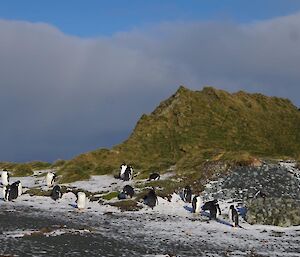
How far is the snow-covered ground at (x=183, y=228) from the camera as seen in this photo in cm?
2694

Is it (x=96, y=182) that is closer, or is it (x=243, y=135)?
(x=96, y=182)

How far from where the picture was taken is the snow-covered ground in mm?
26938

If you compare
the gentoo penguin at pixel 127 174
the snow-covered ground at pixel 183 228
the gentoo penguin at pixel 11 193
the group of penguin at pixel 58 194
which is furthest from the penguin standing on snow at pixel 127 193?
the gentoo penguin at pixel 11 193

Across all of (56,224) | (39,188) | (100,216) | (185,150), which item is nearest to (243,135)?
(185,150)

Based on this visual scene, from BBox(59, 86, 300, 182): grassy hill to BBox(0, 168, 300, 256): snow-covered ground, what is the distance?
18636 millimetres

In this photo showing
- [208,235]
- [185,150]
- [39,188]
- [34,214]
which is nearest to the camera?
[208,235]

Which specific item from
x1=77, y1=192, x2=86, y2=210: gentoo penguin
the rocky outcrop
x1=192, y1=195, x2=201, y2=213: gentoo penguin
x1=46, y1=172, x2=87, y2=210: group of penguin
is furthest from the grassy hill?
the rocky outcrop

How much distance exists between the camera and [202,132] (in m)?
73.8

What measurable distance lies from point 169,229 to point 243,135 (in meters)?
43.8

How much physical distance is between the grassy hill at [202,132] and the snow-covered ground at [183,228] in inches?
734

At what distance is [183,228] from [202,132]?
135 ft

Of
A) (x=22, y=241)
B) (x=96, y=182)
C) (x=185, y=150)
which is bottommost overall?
(x=22, y=241)

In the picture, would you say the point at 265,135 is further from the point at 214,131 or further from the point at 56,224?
the point at 56,224

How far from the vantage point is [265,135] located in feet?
251
